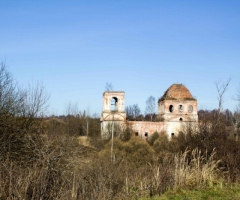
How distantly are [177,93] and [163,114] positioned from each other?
3128 millimetres

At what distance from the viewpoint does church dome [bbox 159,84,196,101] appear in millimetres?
36703

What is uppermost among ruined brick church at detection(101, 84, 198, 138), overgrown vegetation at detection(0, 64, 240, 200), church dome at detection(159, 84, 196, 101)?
church dome at detection(159, 84, 196, 101)

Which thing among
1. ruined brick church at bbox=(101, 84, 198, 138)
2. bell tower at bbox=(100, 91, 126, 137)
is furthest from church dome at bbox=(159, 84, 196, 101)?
bell tower at bbox=(100, 91, 126, 137)

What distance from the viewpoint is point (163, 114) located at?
119 ft

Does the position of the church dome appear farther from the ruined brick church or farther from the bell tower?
the bell tower

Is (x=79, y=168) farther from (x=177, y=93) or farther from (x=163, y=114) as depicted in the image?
(x=177, y=93)

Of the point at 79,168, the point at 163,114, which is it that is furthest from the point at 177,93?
the point at 79,168

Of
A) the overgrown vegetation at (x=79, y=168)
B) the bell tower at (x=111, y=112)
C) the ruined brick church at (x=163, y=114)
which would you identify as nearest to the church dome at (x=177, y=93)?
the ruined brick church at (x=163, y=114)

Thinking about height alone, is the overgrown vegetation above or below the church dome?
below

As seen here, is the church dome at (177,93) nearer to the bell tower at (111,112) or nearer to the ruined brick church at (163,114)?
the ruined brick church at (163,114)

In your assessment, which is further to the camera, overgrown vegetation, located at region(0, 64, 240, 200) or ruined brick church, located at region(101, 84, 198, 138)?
ruined brick church, located at region(101, 84, 198, 138)

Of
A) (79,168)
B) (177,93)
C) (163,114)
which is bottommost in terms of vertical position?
(79,168)

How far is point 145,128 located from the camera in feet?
116

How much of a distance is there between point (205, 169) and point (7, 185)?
6396mm
